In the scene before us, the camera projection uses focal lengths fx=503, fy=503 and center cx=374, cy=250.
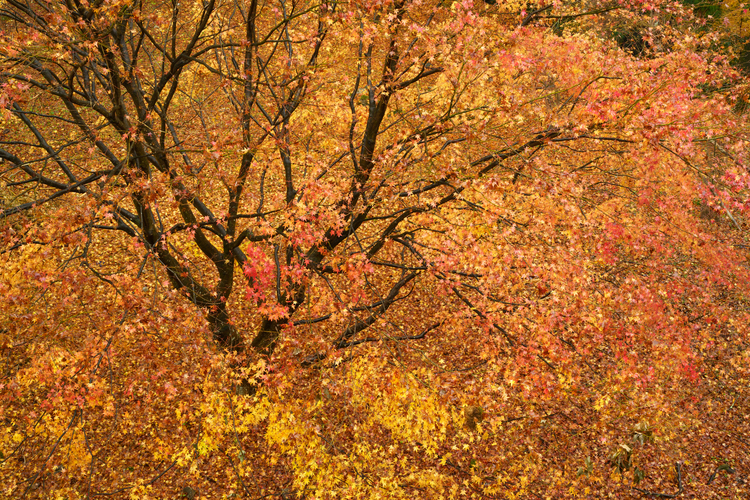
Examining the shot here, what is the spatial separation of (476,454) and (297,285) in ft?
22.6

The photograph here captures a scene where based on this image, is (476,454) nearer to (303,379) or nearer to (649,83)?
(303,379)

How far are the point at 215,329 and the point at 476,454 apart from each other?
24.6 ft

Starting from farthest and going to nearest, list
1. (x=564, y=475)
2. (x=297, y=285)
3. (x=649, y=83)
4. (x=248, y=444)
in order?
1. (x=564, y=475)
2. (x=248, y=444)
3. (x=297, y=285)
4. (x=649, y=83)

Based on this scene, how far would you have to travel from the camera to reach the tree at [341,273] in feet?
26.4

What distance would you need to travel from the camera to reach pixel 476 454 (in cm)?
1323

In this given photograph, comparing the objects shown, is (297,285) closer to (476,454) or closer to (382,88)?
(382,88)

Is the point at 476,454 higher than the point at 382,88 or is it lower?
lower

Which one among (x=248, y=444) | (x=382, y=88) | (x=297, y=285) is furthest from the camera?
(x=248, y=444)

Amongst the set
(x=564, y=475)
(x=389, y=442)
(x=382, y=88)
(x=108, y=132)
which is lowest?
(x=564, y=475)

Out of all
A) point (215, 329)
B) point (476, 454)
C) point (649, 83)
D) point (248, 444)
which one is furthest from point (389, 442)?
point (649, 83)

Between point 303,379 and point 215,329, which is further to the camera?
point 303,379

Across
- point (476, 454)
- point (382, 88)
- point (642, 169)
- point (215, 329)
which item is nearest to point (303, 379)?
point (215, 329)

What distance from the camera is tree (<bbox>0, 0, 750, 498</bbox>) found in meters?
8.04

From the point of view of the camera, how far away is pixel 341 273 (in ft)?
38.0
